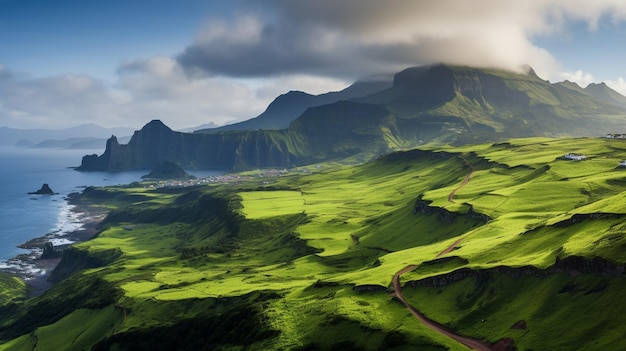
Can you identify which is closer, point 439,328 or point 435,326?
point 439,328

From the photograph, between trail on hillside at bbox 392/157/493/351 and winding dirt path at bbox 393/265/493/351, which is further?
trail on hillside at bbox 392/157/493/351

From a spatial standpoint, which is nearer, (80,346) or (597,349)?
(597,349)

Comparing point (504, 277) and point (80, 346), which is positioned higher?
point (504, 277)

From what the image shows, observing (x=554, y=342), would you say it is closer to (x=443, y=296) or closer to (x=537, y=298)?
(x=537, y=298)

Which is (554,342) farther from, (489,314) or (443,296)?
(443,296)

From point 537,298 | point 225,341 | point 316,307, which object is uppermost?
point 537,298

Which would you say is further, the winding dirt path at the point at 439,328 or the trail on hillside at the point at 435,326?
the trail on hillside at the point at 435,326

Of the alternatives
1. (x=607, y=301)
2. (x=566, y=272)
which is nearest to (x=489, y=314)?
(x=566, y=272)

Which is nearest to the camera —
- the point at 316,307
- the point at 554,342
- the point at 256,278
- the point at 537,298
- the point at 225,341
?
the point at 554,342

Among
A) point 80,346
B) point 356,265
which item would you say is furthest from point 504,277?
point 80,346

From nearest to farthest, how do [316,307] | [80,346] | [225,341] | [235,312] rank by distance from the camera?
[316,307] < [225,341] < [235,312] < [80,346]
